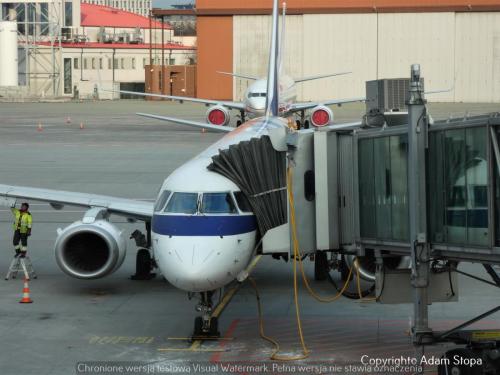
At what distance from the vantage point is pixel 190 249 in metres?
17.6

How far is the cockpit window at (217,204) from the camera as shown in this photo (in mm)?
18281

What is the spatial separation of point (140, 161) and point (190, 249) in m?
35.5

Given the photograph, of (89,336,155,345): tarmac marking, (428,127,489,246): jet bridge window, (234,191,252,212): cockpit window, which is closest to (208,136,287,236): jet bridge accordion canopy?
(234,191,252,212): cockpit window

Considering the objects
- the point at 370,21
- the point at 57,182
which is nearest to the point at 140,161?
the point at 57,182

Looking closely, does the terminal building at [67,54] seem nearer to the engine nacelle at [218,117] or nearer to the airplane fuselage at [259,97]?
the engine nacelle at [218,117]

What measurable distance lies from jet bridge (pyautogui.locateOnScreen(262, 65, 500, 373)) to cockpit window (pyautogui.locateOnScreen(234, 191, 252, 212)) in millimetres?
623

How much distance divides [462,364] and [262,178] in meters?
5.04

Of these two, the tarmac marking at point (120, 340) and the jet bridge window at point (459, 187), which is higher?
the jet bridge window at point (459, 187)

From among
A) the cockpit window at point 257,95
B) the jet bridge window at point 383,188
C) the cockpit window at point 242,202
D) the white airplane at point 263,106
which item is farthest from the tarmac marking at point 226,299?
the cockpit window at point 257,95

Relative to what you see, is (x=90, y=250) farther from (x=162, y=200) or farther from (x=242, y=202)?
(x=242, y=202)

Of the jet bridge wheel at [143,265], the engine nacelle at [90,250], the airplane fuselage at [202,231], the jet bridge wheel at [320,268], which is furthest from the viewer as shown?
the jet bridge wheel at [143,265]

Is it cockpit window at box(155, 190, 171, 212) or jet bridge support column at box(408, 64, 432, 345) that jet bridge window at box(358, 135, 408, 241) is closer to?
jet bridge support column at box(408, 64, 432, 345)

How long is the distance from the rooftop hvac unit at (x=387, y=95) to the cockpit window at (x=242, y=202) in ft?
12.9

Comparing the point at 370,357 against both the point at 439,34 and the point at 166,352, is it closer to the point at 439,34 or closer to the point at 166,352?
the point at 166,352
